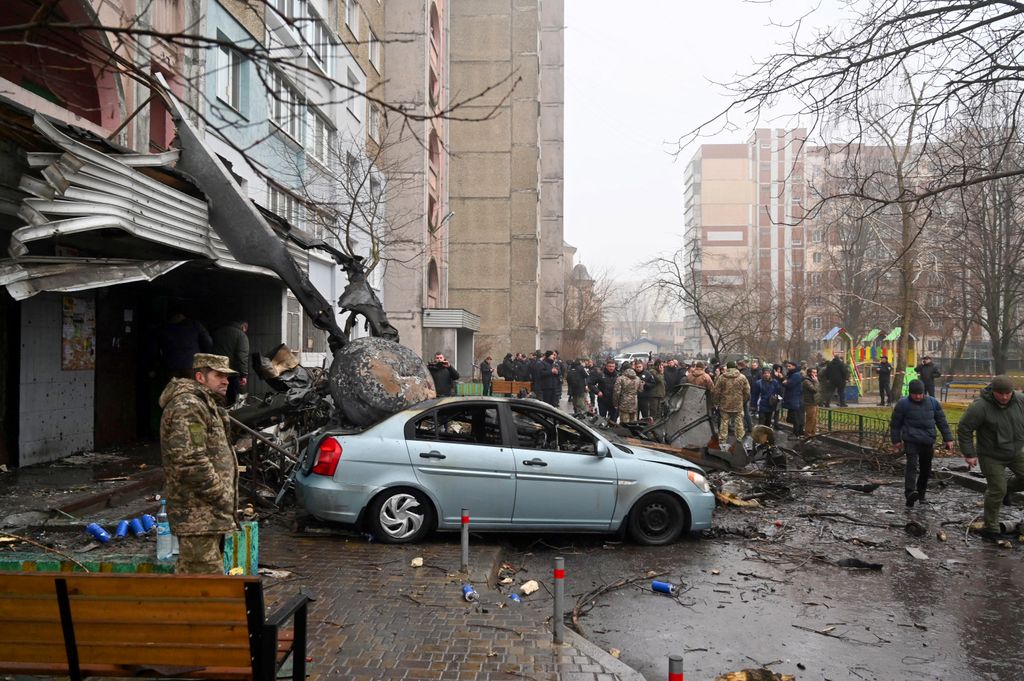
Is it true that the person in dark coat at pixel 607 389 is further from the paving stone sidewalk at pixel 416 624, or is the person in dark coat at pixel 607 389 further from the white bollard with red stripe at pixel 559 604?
the white bollard with red stripe at pixel 559 604

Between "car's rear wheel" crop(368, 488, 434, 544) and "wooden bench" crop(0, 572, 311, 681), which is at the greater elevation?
"wooden bench" crop(0, 572, 311, 681)

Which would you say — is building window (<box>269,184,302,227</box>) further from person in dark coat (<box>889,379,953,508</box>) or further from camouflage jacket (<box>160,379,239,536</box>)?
camouflage jacket (<box>160,379,239,536</box>)

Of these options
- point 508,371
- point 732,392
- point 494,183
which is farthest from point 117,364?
point 494,183

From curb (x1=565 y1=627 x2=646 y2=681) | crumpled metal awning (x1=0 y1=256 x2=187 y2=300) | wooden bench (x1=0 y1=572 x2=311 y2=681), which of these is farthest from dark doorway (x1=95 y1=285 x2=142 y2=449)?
curb (x1=565 y1=627 x2=646 y2=681)

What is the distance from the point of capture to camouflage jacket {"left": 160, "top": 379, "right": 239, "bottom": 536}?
15.0 feet

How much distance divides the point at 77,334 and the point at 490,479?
6688mm

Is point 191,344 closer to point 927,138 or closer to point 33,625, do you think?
point 33,625

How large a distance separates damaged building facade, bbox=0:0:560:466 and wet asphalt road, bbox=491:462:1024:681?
164 inches

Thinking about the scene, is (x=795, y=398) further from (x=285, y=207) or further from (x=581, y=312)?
(x=581, y=312)

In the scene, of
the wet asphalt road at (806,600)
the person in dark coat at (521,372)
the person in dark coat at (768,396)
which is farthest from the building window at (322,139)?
the wet asphalt road at (806,600)

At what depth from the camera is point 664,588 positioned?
6.64 m

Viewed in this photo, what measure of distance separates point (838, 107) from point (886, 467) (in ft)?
24.8

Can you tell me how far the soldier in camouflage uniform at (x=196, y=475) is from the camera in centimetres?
458

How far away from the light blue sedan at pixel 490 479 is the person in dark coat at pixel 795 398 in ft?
34.9
